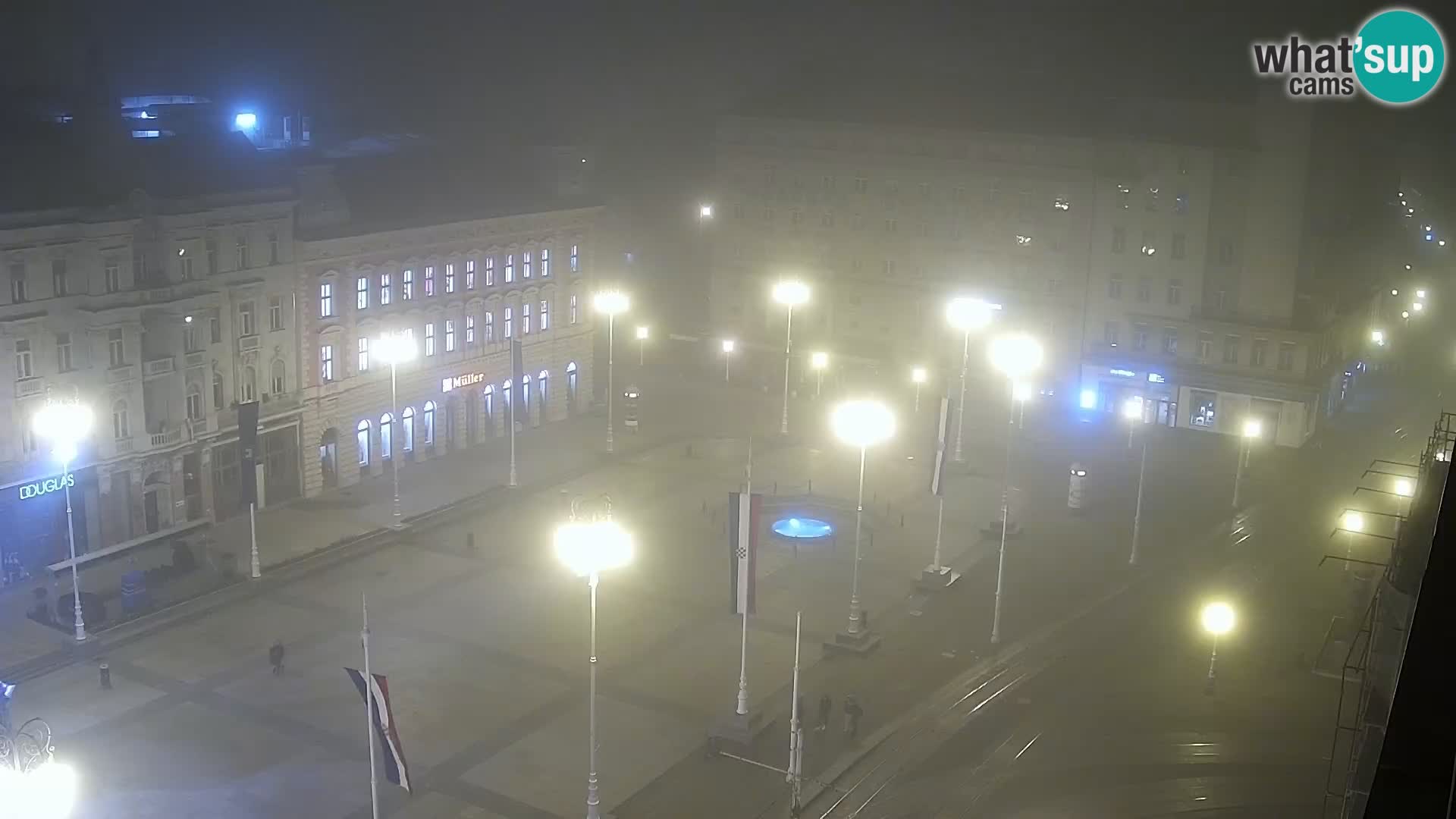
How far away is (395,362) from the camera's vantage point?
56.9 meters

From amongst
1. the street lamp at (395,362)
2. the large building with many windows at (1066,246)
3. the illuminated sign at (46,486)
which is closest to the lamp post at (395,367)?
the street lamp at (395,362)

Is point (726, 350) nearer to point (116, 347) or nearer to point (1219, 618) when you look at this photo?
point (116, 347)

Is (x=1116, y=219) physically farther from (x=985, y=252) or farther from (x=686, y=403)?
(x=686, y=403)

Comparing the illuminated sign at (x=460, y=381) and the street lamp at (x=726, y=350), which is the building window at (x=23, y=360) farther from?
the street lamp at (x=726, y=350)

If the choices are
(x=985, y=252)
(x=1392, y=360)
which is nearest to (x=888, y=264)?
(x=985, y=252)

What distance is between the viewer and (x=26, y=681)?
129 ft

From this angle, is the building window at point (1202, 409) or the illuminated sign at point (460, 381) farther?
the building window at point (1202, 409)

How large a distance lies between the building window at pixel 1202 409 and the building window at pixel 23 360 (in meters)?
56.0

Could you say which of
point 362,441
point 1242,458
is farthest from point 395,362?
point 1242,458

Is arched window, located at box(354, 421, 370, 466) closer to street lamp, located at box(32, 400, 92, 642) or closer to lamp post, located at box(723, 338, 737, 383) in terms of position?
street lamp, located at box(32, 400, 92, 642)

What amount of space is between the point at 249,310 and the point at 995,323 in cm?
4216

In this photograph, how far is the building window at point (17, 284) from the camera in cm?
4544

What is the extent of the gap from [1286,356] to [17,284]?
58870 mm

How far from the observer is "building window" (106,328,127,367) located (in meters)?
48.8
